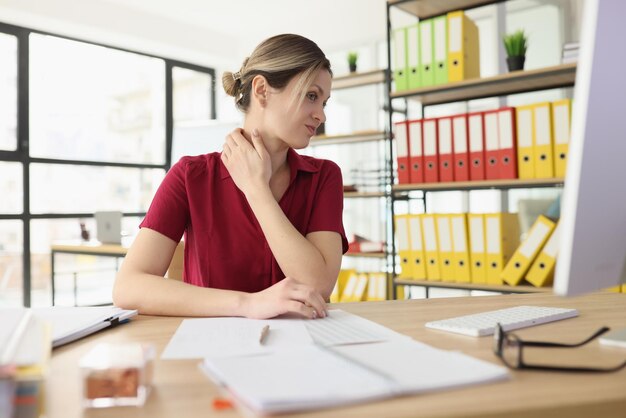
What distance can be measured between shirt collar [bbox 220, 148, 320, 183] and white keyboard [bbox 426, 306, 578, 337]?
2.08ft

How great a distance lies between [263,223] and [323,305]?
331 millimetres

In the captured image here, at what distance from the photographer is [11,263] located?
14.5 feet

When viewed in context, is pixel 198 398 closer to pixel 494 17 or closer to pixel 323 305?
pixel 323 305

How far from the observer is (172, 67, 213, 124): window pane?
569 centimetres

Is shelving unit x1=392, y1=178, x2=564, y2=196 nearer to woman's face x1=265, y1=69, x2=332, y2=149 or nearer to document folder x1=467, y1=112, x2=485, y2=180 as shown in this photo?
document folder x1=467, y1=112, x2=485, y2=180

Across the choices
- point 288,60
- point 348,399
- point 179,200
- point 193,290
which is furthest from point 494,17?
point 348,399

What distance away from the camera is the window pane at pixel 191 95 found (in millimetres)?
5688

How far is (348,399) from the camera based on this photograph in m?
0.56

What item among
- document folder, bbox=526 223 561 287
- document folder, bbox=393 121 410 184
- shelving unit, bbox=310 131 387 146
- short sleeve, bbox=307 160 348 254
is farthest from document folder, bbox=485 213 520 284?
short sleeve, bbox=307 160 348 254

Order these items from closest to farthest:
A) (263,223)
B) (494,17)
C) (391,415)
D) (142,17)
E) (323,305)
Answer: (391,415) < (323,305) < (263,223) < (494,17) < (142,17)

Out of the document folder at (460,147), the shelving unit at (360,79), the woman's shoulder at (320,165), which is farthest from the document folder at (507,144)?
the woman's shoulder at (320,165)

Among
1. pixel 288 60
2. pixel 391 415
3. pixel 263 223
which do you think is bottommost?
pixel 391 415

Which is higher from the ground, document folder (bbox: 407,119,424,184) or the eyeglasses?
document folder (bbox: 407,119,424,184)

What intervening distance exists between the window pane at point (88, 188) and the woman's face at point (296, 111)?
12.2 ft
